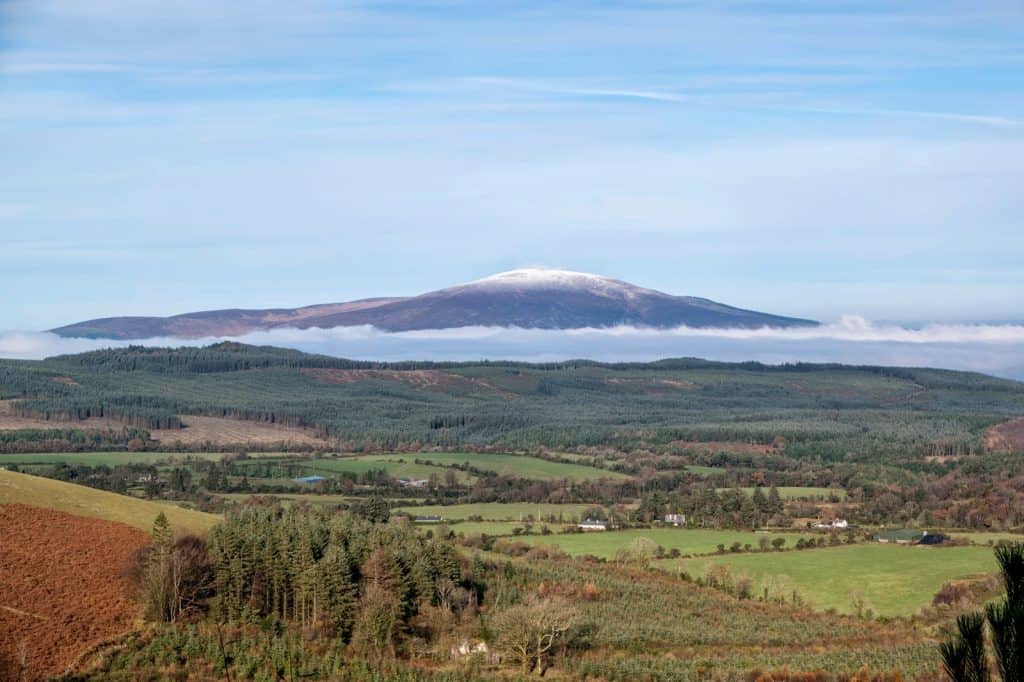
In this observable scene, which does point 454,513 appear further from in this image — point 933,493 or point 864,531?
point 933,493

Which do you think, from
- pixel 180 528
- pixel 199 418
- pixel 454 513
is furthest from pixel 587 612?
pixel 199 418

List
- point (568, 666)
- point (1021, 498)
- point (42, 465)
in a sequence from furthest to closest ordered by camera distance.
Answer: point (42, 465)
point (1021, 498)
point (568, 666)

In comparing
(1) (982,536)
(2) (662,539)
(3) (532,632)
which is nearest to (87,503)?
(3) (532,632)

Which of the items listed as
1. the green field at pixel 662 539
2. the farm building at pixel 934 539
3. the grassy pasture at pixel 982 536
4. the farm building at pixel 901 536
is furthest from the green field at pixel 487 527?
the grassy pasture at pixel 982 536

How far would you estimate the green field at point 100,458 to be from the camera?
4692 inches

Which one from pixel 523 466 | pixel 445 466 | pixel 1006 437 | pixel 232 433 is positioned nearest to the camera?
pixel 445 466

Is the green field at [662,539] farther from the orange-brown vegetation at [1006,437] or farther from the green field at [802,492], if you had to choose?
the orange-brown vegetation at [1006,437]

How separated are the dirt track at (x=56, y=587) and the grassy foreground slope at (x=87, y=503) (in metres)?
1.23

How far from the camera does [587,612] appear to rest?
60.4m

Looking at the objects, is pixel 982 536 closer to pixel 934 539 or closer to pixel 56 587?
pixel 934 539

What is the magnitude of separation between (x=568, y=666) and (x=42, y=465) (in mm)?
77962

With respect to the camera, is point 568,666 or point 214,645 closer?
point 214,645

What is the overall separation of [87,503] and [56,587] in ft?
37.4

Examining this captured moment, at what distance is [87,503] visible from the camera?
5969 centimetres
